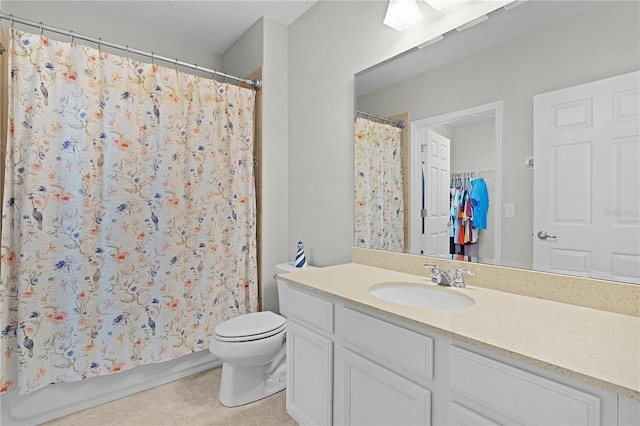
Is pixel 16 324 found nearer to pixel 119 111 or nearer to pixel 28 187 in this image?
pixel 28 187

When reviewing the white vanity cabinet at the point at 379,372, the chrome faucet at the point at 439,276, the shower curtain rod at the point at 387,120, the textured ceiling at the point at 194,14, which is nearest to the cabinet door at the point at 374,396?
the white vanity cabinet at the point at 379,372

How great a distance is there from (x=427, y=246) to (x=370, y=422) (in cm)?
83

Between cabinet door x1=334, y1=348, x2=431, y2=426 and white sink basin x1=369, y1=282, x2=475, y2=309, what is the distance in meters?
0.33

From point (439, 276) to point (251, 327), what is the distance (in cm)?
122

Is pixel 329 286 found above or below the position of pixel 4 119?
below

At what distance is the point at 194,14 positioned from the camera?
2.37m

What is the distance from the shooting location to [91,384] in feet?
6.30

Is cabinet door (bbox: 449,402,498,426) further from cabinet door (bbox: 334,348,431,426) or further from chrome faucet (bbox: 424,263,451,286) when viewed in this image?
chrome faucet (bbox: 424,263,451,286)

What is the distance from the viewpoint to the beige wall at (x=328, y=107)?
1.84 meters

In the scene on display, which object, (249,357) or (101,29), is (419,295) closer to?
(249,357)

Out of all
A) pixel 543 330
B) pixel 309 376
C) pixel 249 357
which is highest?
pixel 543 330

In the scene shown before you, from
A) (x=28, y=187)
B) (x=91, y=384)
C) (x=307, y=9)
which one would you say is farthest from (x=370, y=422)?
(x=307, y=9)

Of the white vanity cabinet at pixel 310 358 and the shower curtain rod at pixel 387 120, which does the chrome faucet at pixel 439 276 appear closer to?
the white vanity cabinet at pixel 310 358

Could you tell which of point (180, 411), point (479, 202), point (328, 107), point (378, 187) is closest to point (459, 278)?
point (479, 202)
